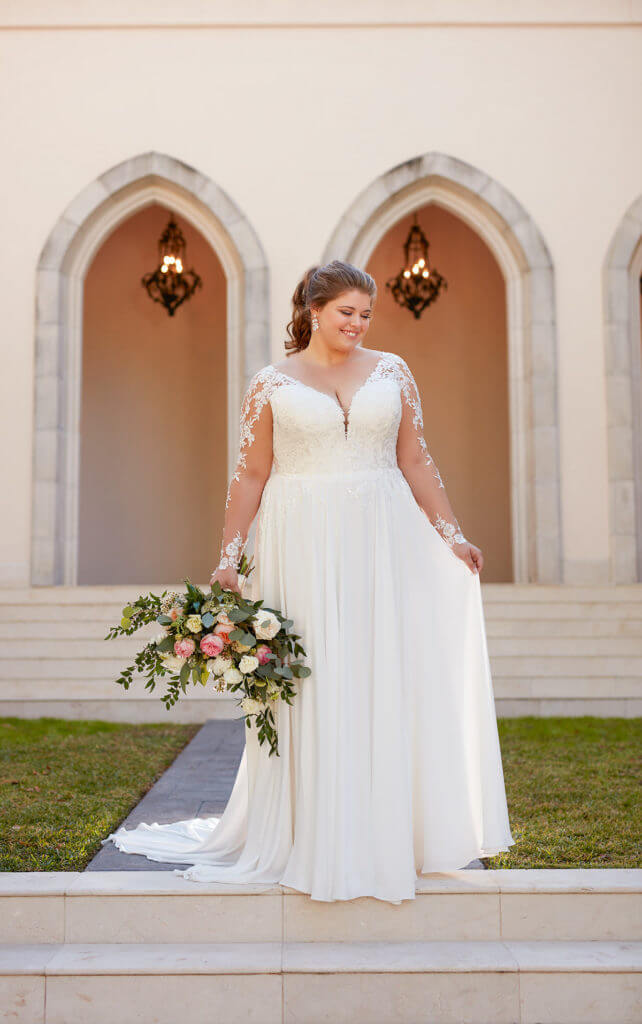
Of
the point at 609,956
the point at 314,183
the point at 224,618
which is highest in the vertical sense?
the point at 314,183

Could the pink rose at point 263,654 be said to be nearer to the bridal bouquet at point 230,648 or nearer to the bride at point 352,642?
the bridal bouquet at point 230,648

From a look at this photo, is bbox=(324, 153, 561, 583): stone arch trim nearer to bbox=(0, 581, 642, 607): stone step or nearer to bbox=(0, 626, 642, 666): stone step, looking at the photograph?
bbox=(0, 581, 642, 607): stone step

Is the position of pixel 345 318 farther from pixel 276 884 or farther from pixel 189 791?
pixel 189 791

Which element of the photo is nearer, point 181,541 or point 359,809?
point 359,809

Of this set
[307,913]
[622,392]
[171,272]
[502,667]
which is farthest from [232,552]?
[171,272]

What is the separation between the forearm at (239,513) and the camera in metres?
3.31

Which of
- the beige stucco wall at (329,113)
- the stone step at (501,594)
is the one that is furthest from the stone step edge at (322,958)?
the beige stucco wall at (329,113)

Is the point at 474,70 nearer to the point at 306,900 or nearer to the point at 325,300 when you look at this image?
the point at 325,300

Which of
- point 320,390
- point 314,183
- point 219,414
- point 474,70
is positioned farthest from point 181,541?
point 320,390

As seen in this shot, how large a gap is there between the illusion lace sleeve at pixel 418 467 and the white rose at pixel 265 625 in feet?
2.51

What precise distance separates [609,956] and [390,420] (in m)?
1.88

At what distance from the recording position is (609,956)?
2912 millimetres

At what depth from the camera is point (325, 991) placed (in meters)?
2.79

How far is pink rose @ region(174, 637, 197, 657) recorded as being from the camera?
3.02 meters
